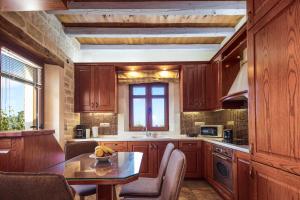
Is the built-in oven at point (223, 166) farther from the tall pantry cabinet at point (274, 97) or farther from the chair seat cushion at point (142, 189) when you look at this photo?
the tall pantry cabinet at point (274, 97)

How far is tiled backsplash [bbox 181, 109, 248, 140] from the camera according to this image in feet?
14.8

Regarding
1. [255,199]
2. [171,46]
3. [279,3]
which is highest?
[171,46]

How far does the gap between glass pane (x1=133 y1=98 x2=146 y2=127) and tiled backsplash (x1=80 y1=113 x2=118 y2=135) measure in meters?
0.42

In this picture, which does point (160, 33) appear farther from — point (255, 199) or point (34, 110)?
point (255, 199)

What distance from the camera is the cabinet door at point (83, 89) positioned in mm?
5520

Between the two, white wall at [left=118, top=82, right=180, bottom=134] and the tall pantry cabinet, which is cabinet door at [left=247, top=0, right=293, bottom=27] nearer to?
the tall pantry cabinet

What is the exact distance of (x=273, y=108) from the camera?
5.75 feet

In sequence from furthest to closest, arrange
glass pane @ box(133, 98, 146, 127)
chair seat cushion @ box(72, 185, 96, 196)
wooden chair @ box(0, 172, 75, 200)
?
glass pane @ box(133, 98, 146, 127) → chair seat cushion @ box(72, 185, 96, 196) → wooden chair @ box(0, 172, 75, 200)

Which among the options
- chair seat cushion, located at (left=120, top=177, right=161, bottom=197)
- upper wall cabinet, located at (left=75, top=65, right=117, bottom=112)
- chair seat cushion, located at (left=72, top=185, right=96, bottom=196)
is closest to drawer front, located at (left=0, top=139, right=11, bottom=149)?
chair seat cushion, located at (left=72, top=185, right=96, bottom=196)

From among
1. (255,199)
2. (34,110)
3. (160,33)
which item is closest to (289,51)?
(255,199)

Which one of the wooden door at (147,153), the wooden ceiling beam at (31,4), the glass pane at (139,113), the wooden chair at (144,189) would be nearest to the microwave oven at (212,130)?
the wooden door at (147,153)

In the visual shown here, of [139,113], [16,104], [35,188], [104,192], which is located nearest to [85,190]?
[104,192]

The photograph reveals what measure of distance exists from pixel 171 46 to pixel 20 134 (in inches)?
163

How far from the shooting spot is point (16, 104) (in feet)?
11.6
